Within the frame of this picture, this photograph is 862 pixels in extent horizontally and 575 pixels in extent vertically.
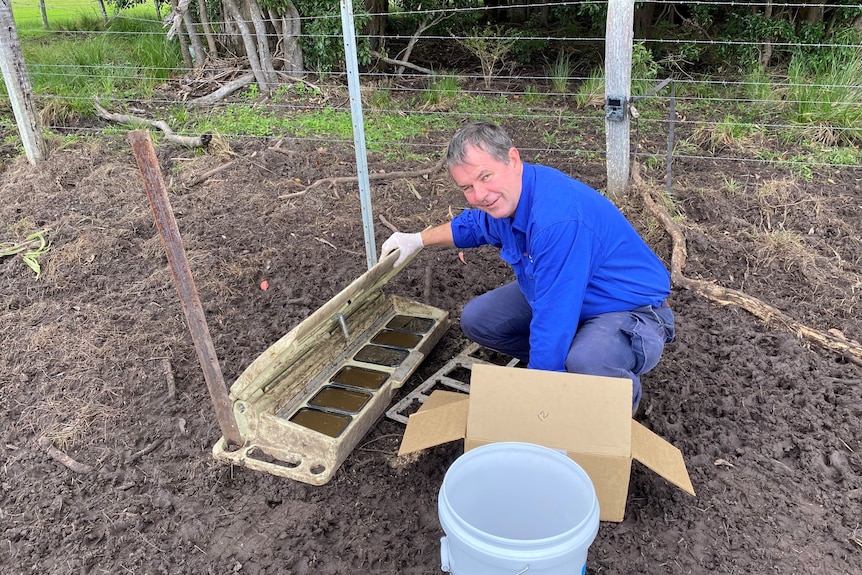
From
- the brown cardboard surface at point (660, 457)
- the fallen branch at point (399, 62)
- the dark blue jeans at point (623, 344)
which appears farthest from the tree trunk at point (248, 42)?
the brown cardboard surface at point (660, 457)

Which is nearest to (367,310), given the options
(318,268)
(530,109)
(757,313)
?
(318,268)

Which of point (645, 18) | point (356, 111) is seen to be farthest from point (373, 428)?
point (645, 18)

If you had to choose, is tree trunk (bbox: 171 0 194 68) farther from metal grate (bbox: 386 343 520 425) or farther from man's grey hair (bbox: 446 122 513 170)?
man's grey hair (bbox: 446 122 513 170)

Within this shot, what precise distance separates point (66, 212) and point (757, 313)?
4345 mm

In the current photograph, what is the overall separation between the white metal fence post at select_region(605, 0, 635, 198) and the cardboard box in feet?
8.12

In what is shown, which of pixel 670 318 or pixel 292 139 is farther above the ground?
pixel 292 139

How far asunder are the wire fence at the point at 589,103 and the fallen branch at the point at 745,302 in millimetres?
844

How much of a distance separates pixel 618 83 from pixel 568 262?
2.25m

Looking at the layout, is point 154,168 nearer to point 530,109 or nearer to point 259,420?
point 259,420

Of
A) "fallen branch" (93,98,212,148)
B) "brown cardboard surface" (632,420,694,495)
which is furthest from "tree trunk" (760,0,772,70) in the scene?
"brown cardboard surface" (632,420,694,495)

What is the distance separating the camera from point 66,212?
425 cm

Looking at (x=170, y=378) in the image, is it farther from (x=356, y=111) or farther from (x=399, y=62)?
(x=399, y=62)

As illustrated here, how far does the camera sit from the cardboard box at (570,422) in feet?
6.11

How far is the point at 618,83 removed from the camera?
381 centimetres
